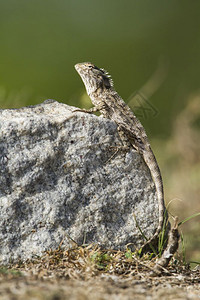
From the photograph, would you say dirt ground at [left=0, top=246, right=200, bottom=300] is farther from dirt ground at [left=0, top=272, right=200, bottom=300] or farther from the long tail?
the long tail

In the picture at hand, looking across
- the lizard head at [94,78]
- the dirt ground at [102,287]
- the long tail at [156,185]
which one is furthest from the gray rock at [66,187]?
the lizard head at [94,78]

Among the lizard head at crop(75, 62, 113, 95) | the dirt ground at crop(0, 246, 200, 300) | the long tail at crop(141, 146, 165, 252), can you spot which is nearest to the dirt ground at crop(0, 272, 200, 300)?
the dirt ground at crop(0, 246, 200, 300)

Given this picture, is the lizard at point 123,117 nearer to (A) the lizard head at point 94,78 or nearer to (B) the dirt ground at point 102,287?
(A) the lizard head at point 94,78

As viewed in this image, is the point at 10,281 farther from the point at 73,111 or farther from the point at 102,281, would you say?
the point at 73,111

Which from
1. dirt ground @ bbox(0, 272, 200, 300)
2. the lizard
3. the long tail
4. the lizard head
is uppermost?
the lizard head

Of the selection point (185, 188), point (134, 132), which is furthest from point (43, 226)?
point (185, 188)

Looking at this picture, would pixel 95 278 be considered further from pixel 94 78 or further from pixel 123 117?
pixel 94 78

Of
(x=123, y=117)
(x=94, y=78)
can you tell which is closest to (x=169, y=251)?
(x=123, y=117)
